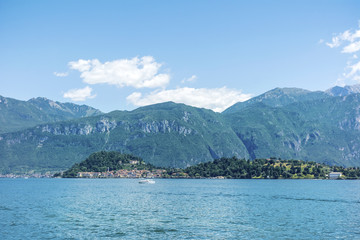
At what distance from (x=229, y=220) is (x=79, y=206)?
48.6m

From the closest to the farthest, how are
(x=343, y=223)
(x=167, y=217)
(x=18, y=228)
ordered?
(x=18, y=228), (x=343, y=223), (x=167, y=217)

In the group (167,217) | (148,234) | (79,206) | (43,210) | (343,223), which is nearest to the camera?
(148,234)

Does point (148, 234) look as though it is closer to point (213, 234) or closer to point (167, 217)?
point (213, 234)

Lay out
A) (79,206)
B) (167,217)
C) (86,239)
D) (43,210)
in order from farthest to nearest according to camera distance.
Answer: (79,206) → (43,210) → (167,217) → (86,239)

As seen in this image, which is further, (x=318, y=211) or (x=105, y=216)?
(x=318, y=211)

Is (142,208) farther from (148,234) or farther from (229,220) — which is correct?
(148,234)

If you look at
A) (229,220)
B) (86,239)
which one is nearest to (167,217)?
(229,220)

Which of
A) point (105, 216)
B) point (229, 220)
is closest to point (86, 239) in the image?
point (105, 216)

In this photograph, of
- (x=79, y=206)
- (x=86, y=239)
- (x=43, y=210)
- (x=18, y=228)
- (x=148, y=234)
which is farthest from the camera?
(x=79, y=206)

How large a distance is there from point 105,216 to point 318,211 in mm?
→ 57212

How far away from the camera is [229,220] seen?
85.6 metres

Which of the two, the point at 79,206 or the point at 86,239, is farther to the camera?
the point at 79,206

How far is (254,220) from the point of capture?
86562 mm

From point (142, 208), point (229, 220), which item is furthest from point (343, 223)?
point (142, 208)
